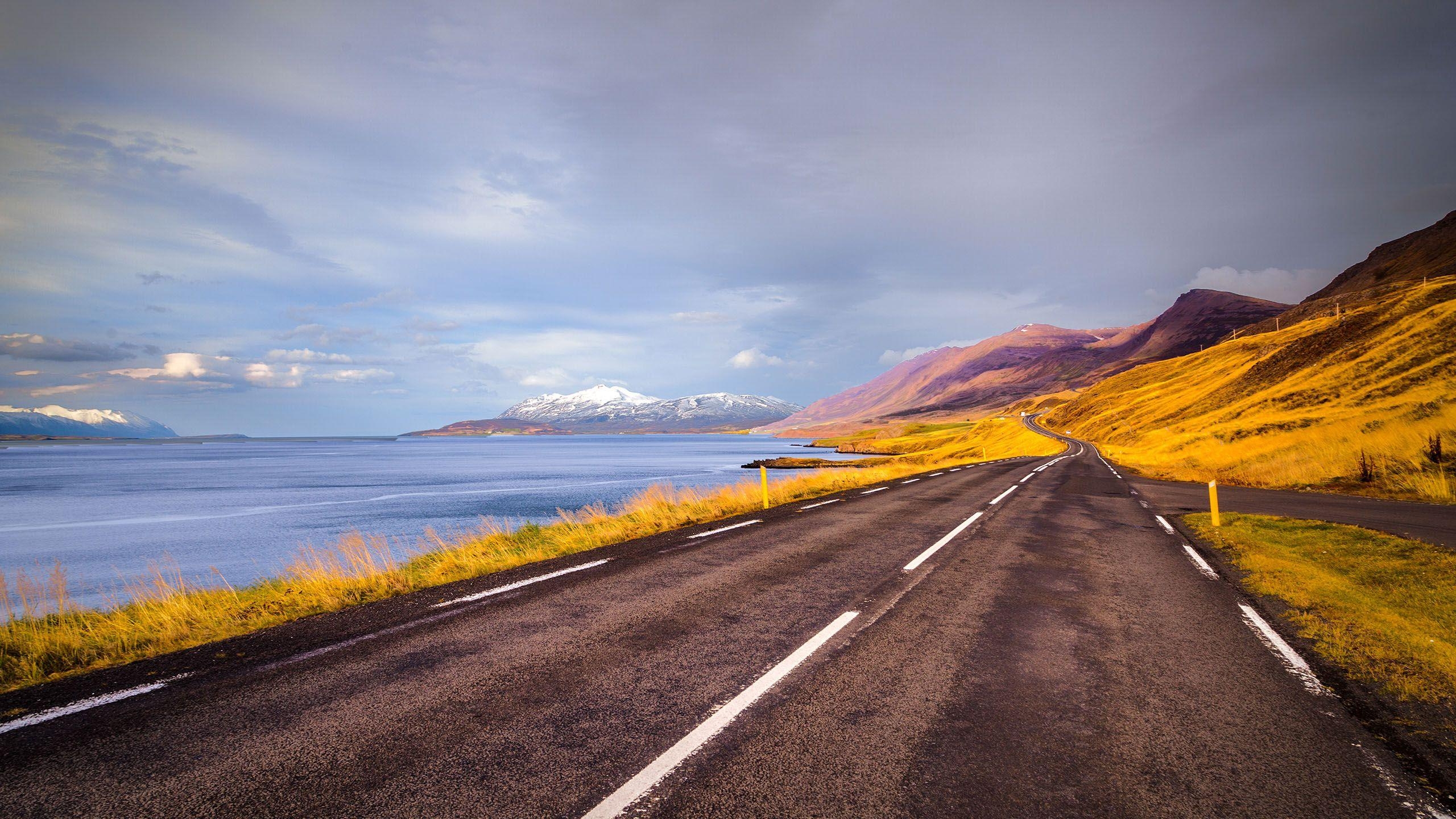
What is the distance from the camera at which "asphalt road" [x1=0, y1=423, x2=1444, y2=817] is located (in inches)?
127

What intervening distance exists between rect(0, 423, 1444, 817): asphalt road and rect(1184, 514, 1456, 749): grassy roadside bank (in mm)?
498

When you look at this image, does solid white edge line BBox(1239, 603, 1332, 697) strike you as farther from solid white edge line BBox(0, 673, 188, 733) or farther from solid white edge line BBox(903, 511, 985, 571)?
solid white edge line BBox(0, 673, 188, 733)

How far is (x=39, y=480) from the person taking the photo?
62344 mm

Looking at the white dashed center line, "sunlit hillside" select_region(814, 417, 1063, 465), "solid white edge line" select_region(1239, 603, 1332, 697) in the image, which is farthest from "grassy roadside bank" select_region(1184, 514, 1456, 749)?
"sunlit hillside" select_region(814, 417, 1063, 465)

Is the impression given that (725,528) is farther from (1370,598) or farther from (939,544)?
(1370,598)

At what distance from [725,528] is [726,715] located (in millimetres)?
8703

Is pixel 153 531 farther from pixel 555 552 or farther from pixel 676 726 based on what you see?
pixel 676 726

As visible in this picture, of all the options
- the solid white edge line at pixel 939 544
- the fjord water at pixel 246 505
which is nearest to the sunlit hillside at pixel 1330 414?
the solid white edge line at pixel 939 544

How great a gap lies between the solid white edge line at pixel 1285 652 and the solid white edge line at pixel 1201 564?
1764mm

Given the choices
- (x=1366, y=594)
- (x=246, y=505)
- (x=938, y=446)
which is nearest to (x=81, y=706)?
(x=1366, y=594)

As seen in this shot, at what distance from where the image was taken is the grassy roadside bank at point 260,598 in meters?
5.79

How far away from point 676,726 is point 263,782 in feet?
7.38

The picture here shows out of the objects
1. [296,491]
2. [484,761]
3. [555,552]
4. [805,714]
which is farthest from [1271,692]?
[296,491]

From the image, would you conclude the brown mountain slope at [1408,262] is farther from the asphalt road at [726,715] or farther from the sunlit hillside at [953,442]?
the asphalt road at [726,715]
